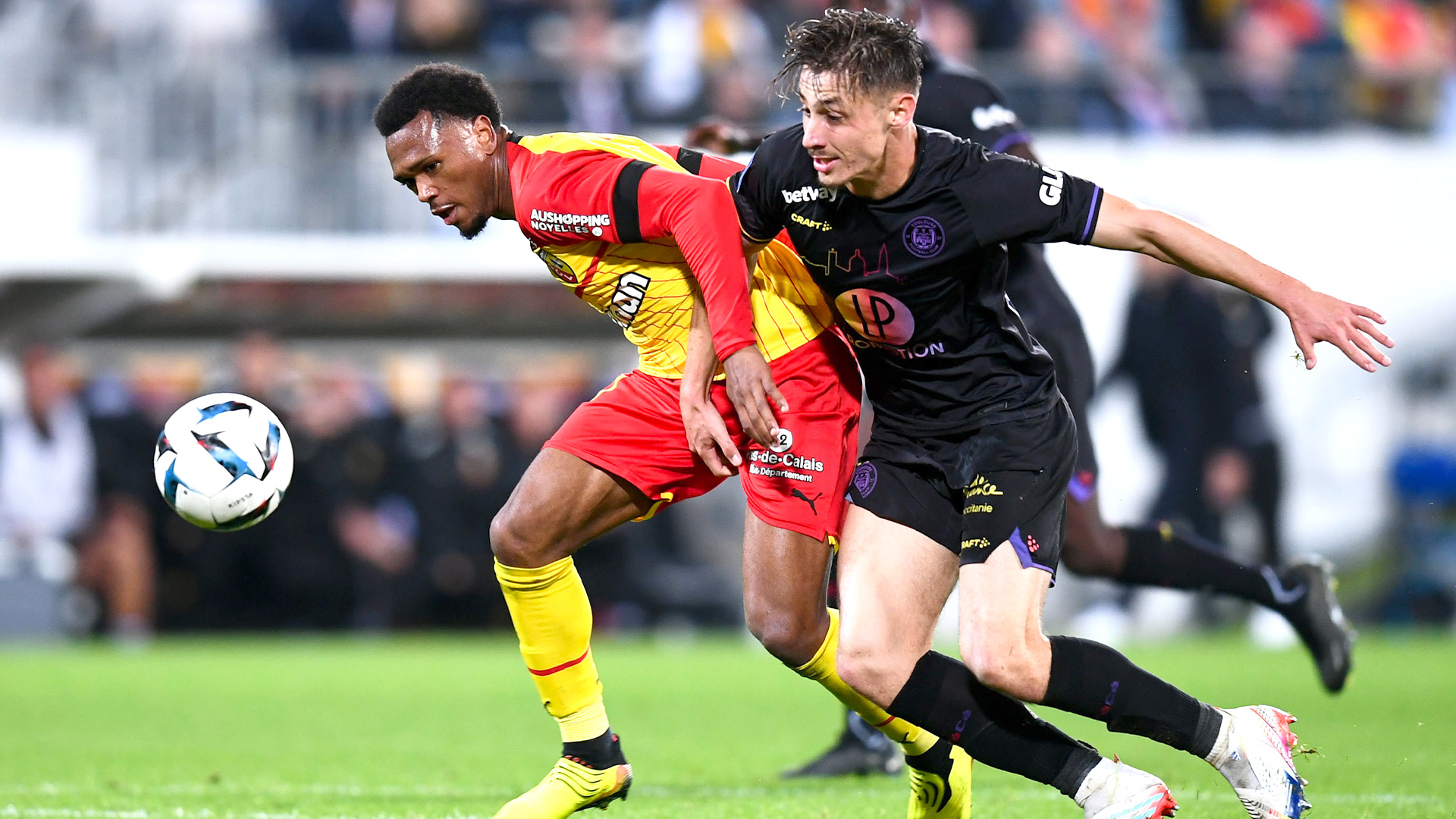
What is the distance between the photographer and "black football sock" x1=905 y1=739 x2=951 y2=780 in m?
4.46

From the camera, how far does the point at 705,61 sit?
14.2 metres

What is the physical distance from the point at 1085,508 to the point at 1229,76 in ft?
30.6

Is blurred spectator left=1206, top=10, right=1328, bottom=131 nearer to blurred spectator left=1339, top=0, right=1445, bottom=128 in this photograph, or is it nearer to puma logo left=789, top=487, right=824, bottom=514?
blurred spectator left=1339, top=0, right=1445, bottom=128

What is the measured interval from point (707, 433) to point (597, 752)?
1010 mm

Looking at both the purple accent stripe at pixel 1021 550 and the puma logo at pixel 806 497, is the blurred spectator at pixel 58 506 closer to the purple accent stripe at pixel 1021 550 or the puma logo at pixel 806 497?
the puma logo at pixel 806 497

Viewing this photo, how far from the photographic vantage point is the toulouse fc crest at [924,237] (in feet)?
14.1

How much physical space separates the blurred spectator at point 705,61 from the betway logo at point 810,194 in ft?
28.8

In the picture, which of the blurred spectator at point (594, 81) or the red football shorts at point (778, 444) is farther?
the blurred spectator at point (594, 81)

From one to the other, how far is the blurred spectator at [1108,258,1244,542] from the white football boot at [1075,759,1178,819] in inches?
311

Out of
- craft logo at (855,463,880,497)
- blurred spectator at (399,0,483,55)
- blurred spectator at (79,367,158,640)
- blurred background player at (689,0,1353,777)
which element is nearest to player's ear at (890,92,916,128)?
craft logo at (855,463,880,497)

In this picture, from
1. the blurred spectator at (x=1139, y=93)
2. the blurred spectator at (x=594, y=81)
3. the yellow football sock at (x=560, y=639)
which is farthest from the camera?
the blurred spectator at (x=1139, y=93)

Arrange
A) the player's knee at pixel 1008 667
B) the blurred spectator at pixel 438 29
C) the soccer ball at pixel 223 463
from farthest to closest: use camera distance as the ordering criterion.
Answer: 1. the blurred spectator at pixel 438 29
2. the soccer ball at pixel 223 463
3. the player's knee at pixel 1008 667

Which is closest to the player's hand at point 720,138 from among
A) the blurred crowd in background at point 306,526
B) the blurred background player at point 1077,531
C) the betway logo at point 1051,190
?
the blurred background player at point 1077,531

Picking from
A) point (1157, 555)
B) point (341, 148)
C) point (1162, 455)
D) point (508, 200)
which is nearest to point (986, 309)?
point (508, 200)
